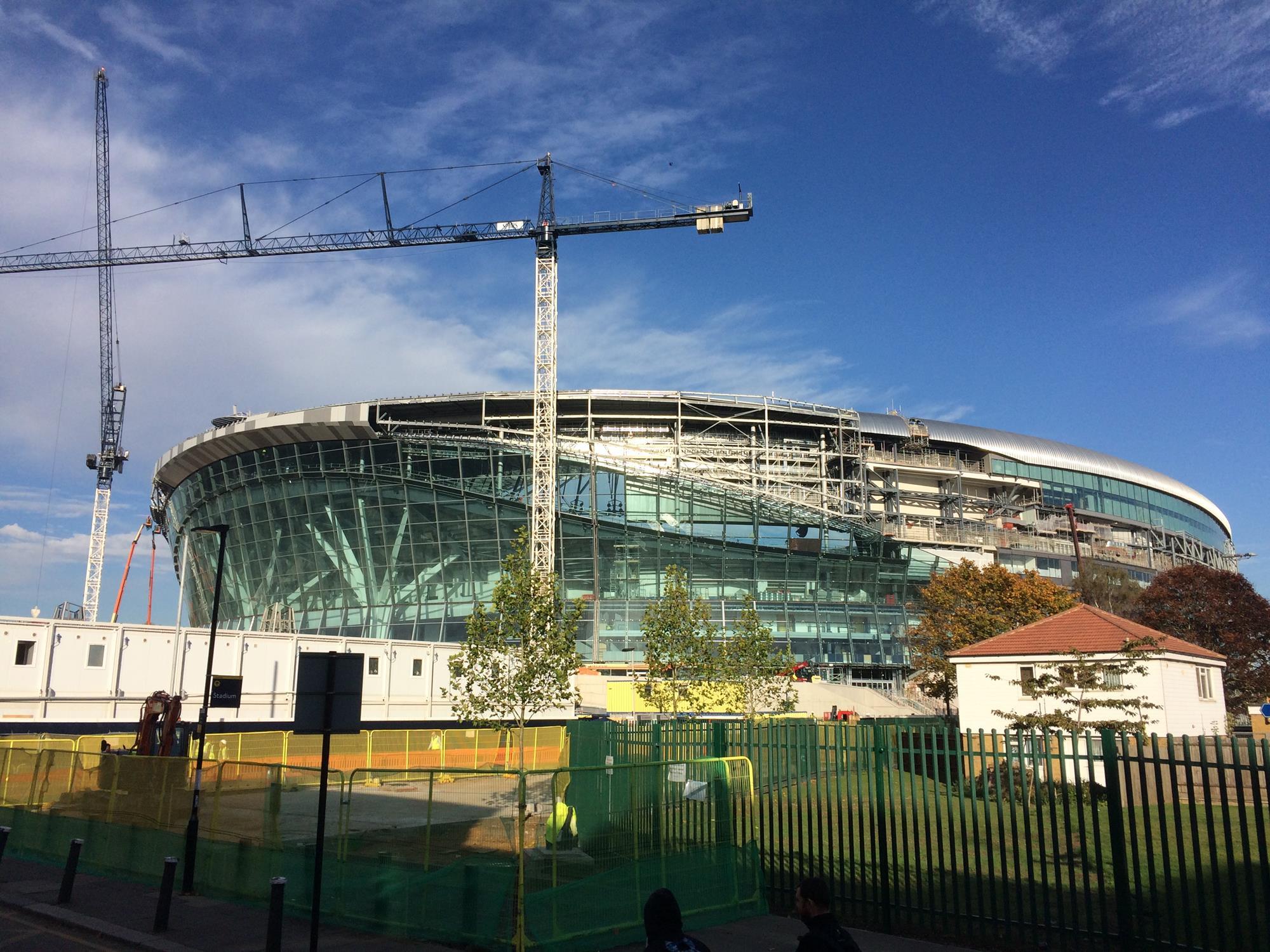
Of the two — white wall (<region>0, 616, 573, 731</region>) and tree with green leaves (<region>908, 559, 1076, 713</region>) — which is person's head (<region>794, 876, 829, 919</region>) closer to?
white wall (<region>0, 616, 573, 731</region>)

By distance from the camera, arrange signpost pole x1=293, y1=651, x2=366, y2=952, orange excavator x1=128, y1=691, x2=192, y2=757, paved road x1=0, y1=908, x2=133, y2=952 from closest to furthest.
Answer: signpost pole x1=293, y1=651, x2=366, y2=952 < paved road x1=0, y1=908, x2=133, y2=952 < orange excavator x1=128, y1=691, x2=192, y2=757

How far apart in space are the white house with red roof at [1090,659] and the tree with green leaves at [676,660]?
28.0 ft

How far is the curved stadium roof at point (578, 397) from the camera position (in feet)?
209

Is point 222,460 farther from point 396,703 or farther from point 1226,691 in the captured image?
point 1226,691

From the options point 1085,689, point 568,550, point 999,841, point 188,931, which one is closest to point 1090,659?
point 1085,689

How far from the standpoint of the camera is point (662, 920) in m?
5.89

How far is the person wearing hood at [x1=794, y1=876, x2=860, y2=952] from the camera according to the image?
5.76 m

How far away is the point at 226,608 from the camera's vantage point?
7256cm

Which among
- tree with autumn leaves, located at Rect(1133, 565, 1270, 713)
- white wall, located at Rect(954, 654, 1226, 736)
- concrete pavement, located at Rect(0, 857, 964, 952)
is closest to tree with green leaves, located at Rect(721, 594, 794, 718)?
white wall, located at Rect(954, 654, 1226, 736)

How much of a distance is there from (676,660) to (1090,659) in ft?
45.5

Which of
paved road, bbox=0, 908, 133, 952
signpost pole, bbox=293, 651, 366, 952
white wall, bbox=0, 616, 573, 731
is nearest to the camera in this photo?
signpost pole, bbox=293, 651, 366, 952

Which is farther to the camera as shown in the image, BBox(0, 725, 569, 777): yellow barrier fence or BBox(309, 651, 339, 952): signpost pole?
BBox(0, 725, 569, 777): yellow barrier fence

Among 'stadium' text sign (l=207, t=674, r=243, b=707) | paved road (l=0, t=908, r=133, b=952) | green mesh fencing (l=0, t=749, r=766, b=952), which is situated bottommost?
paved road (l=0, t=908, r=133, b=952)

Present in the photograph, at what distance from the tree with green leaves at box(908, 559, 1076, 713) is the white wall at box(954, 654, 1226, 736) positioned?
17265mm
